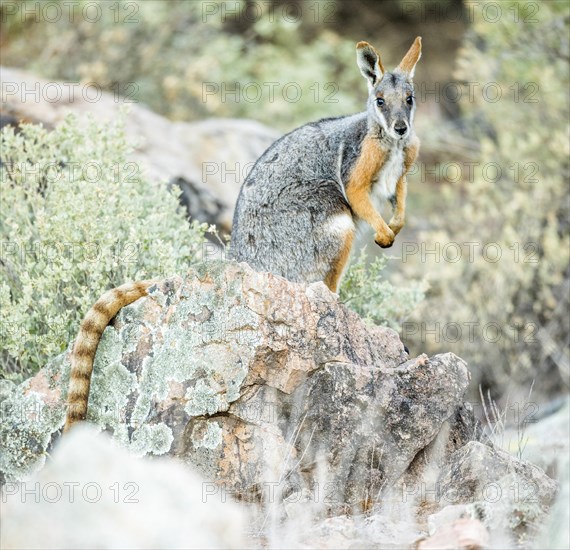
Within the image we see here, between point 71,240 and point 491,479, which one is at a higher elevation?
point 491,479

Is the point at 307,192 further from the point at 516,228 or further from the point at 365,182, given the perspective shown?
the point at 516,228

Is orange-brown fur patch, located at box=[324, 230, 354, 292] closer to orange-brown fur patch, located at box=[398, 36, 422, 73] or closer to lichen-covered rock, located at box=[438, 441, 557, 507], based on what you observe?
orange-brown fur patch, located at box=[398, 36, 422, 73]

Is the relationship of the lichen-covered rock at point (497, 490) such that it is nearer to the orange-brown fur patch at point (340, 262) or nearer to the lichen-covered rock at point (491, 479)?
the lichen-covered rock at point (491, 479)

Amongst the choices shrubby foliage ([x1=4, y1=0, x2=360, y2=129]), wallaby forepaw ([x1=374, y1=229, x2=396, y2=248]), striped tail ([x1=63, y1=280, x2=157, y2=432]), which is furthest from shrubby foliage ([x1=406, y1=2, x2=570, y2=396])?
striped tail ([x1=63, y1=280, x2=157, y2=432])

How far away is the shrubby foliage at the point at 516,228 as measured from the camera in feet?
33.2

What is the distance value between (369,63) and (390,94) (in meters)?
0.35

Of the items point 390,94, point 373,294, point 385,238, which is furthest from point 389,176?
point 373,294

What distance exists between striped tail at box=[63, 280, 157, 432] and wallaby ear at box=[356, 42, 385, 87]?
85.2 inches

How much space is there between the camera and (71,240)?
602 centimetres

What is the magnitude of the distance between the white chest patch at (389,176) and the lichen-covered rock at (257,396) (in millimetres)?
1397

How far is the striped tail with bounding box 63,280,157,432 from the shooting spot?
200 inches

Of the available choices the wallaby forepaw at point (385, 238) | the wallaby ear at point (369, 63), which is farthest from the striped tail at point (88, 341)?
the wallaby ear at point (369, 63)

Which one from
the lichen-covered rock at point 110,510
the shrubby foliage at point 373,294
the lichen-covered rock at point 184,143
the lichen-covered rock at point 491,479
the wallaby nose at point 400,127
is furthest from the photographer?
the lichen-covered rock at point 184,143

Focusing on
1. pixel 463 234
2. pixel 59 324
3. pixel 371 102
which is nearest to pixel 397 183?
pixel 371 102
